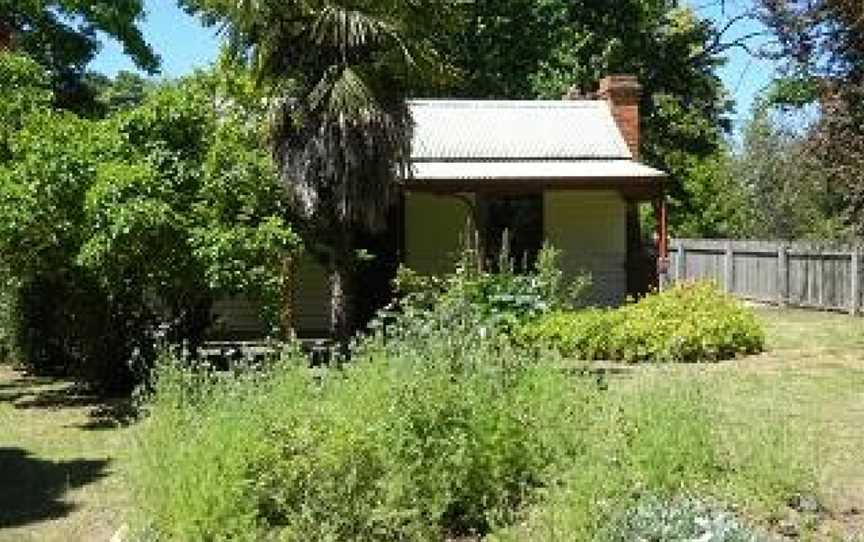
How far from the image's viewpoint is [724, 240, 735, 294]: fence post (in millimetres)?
31938

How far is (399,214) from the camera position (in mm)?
23469

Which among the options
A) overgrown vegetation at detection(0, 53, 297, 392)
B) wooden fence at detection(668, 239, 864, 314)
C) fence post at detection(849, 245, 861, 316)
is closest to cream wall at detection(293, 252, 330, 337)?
overgrown vegetation at detection(0, 53, 297, 392)

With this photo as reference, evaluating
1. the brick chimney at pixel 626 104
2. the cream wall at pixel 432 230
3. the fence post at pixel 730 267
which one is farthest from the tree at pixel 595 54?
the cream wall at pixel 432 230

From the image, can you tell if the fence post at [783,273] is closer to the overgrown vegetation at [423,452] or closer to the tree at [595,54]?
the tree at [595,54]

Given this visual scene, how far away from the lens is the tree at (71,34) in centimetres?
2689

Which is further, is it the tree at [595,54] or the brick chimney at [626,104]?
the tree at [595,54]

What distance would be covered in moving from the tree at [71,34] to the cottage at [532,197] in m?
7.76

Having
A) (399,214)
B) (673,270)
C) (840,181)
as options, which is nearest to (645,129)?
(673,270)

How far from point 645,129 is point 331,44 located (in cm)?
2470

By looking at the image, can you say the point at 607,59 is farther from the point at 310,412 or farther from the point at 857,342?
the point at 310,412

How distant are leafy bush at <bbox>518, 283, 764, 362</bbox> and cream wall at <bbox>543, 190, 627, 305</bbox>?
6.23 meters

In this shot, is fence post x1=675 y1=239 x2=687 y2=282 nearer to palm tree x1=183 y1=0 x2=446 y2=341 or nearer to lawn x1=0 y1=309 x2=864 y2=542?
lawn x1=0 y1=309 x2=864 y2=542

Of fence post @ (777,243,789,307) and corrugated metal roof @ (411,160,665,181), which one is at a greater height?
corrugated metal roof @ (411,160,665,181)

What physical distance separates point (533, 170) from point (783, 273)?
9174 mm
